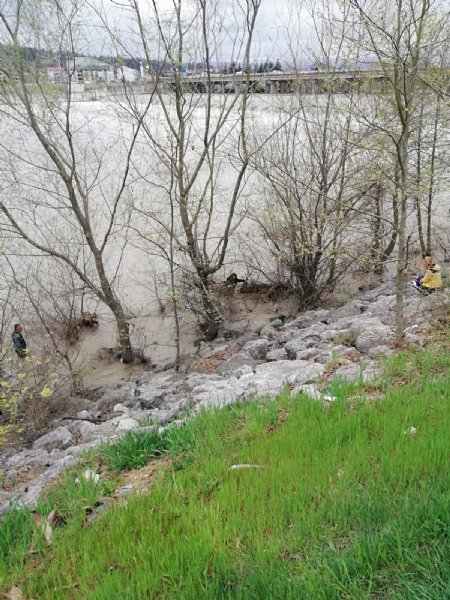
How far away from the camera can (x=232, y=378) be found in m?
8.14

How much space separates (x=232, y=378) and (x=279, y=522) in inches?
199

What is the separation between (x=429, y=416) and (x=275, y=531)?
185 cm

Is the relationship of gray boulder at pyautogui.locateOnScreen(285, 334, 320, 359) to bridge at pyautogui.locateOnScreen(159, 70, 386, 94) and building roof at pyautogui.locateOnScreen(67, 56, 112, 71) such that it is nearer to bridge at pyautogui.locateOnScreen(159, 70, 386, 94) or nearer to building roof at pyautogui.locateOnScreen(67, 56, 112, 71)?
bridge at pyautogui.locateOnScreen(159, 70, 386, 94)

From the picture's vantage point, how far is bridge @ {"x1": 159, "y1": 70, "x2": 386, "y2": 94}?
1130 cm

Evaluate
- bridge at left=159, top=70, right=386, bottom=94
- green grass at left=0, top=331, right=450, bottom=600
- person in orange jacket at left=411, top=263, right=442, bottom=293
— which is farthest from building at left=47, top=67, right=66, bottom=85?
green grass at left=0, top=331, right=450, bottom=600

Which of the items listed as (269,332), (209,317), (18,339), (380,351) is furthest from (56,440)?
(209,317)

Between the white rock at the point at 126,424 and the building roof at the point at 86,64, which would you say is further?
the building roof at the point at 86,64

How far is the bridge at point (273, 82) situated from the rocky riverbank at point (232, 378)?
16.5ft

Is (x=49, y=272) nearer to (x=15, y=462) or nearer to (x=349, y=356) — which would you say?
(x=15, y=462)

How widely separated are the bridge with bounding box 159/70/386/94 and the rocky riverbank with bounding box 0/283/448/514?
5042 mm

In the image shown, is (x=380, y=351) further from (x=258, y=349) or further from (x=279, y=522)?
(x=279, y=522)

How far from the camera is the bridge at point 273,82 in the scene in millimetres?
11296

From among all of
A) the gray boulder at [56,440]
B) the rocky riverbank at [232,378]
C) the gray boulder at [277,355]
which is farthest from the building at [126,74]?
the gray boulder at [56,440]

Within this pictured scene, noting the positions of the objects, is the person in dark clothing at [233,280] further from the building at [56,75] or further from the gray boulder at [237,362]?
the building at [56,75]
